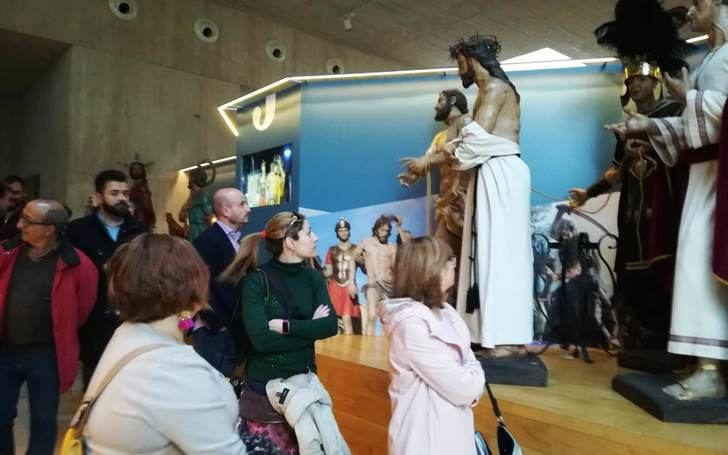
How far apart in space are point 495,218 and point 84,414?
8.10 ft

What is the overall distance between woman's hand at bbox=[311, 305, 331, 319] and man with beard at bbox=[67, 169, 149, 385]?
1.40 meters

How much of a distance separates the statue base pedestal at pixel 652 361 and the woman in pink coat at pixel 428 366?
1896 mm

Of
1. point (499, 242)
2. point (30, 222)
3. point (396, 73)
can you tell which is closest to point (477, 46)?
point (499, 242)

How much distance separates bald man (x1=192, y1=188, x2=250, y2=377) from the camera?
285cm

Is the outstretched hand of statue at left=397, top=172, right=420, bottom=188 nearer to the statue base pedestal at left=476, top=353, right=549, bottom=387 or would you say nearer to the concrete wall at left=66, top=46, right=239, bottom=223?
the statue base pedestal at left=476, top=353, right=549, bottom=387

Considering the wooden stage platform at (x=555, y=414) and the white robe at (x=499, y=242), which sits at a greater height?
the white robe at (x=499, y=242)

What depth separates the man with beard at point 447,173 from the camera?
4828mm

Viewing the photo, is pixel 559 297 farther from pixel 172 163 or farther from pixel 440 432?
pixel 172 163

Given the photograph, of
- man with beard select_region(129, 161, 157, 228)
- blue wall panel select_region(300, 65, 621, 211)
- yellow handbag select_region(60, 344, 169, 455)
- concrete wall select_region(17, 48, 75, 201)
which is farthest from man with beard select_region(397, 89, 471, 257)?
concrete wall select_region(17, 48, 75, 201)

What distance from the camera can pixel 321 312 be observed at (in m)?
2.53

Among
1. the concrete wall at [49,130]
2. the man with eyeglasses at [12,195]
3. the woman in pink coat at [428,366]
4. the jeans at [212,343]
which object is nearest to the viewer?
the woman in pink coat at [428,366]

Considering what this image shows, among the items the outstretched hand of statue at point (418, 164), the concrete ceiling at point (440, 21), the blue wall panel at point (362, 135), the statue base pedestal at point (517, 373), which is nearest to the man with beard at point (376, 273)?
the blue wall panel at point (362, 135)

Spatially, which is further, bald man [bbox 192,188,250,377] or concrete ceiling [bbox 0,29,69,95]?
concrete ceiling [bbox 0,29,69,95]

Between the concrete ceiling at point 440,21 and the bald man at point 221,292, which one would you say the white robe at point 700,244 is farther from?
the concrete ceiling at point 440,21
